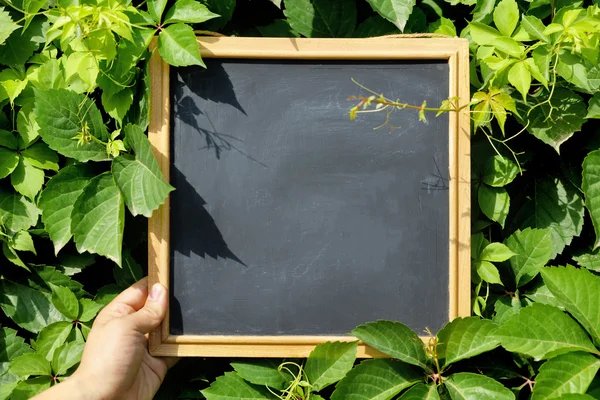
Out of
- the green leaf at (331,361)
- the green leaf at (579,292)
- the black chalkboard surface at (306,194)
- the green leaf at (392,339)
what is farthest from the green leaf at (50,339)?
the green leaf at (579,292)

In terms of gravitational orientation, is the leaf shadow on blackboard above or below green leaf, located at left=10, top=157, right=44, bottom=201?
below

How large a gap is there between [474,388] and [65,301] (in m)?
0.92

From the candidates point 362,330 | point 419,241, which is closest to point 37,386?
point 362,330

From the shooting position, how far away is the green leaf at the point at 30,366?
4.50ft

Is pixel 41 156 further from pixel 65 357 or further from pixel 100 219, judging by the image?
pixel 65 357

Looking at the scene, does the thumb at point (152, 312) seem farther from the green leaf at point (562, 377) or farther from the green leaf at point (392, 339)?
the green leaf at point (562, 377)

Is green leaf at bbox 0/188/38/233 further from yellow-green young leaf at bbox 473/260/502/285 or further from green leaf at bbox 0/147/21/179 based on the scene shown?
yellow-green young leaf at bbox 473/260/502/285

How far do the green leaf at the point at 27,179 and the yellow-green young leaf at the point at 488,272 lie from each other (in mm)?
983

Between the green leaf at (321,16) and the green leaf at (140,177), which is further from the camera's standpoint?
the green leaf at (321,16)

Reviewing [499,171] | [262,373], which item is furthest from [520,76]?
[262,373]

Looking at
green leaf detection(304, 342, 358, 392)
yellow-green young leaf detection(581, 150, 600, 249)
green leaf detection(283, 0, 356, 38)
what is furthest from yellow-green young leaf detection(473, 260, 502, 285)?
green leaf detection(283, 0, 356, 38)

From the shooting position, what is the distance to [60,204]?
131cm

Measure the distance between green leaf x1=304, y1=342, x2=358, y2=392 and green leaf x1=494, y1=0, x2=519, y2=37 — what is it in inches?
28.0

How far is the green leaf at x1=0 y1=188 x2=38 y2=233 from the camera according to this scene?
141 centimetres
